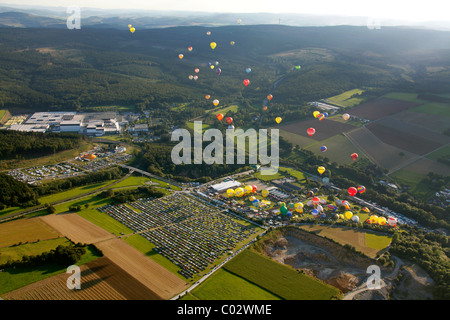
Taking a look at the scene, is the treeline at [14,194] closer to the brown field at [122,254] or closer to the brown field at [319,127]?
the brown field at [122,254]

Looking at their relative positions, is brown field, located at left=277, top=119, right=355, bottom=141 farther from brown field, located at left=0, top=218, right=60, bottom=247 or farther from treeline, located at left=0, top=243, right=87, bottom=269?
treeline, located at left=0, top=243, right=87, bottom=269

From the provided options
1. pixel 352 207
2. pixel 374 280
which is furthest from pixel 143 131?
pixel 374 280

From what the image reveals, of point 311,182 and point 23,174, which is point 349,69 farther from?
point 23,174

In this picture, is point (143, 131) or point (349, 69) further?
point (349, 69)

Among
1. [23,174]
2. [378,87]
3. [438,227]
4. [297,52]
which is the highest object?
[297,52]

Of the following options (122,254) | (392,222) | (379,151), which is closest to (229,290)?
(122,254)

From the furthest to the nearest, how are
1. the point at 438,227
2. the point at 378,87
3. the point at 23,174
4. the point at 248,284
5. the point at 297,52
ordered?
the point at 297,52 → the point at 378,87 → the point at 23,174 → the point at 438,227 → the point at 248,284
